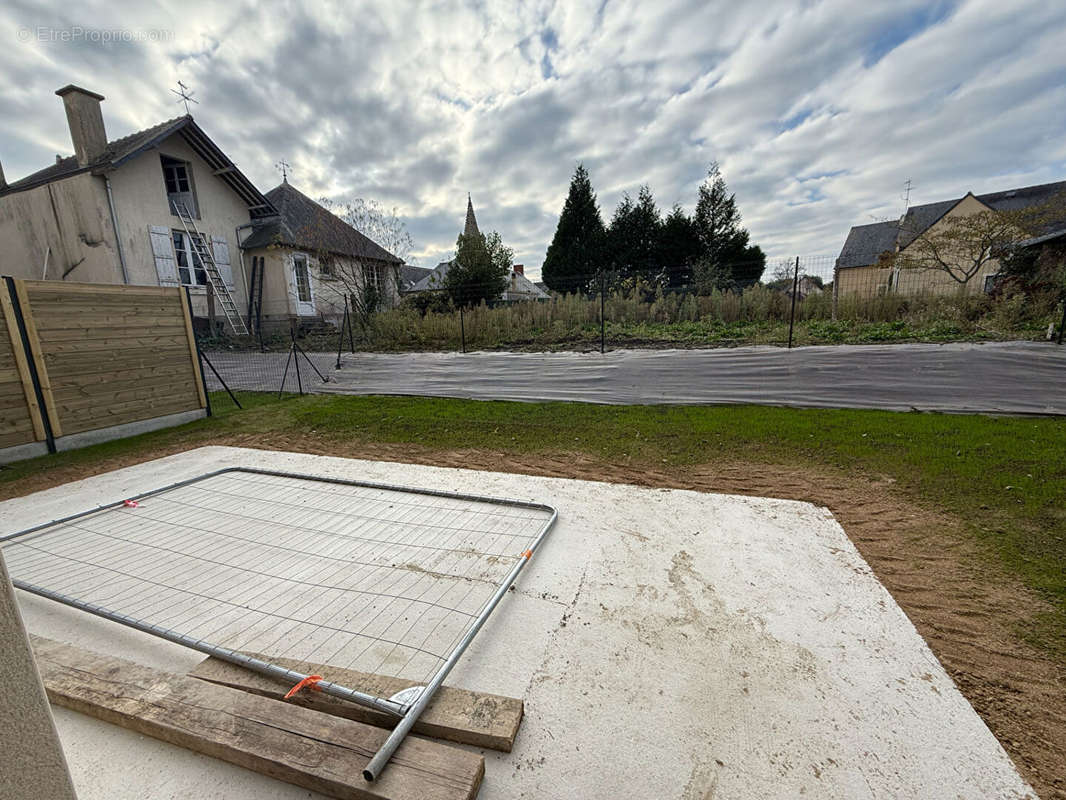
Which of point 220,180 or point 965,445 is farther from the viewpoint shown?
point 220,180

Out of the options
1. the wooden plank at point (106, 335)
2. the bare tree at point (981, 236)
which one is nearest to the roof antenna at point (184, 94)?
the wooden plank at point (106, 335)

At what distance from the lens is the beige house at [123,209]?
1090 centimetres

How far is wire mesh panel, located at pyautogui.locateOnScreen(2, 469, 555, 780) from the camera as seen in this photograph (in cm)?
172

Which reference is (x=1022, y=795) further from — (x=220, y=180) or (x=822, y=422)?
Result: (x=220, y=180)

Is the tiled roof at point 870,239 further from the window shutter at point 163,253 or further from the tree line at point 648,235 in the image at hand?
the window shutter at point 163,253

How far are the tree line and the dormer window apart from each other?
613 inches

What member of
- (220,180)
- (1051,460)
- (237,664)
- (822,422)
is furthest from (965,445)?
(220,180)

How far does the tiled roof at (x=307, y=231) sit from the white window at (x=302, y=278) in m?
0.51

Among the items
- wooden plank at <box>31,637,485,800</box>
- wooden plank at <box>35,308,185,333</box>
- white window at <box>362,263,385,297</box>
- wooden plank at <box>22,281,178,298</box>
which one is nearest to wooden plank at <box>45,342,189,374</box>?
wooden plank at <box>35,308,185,333</box>

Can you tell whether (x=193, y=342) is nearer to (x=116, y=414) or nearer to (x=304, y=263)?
(x=116, y=414)

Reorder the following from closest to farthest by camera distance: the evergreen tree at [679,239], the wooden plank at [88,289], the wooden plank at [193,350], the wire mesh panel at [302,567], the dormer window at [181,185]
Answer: the wire mesh panel at [302,567] < the wooden plank at [88,289] < the wooden plank at [193,350] < the dormer window at [181,185] < the evergreen tree at [679,239]

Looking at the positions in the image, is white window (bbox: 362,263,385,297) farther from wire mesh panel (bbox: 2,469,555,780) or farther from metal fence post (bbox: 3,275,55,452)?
wire mesh panel (bbox: 2,469,555,780)

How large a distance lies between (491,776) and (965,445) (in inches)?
179

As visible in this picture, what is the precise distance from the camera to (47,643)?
161 cm
